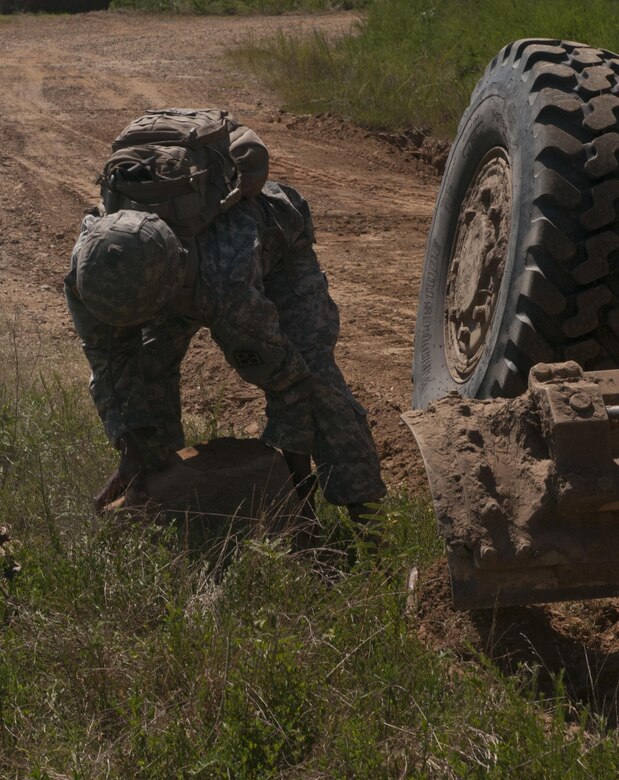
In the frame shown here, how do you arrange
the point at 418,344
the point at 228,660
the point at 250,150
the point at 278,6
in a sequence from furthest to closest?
the point at 278,6, the point at 418,344, the point at 250,150, the point at 228,660

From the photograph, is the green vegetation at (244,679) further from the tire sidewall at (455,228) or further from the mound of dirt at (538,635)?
the tire sidewall at (455,228)

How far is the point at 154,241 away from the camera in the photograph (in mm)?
3902

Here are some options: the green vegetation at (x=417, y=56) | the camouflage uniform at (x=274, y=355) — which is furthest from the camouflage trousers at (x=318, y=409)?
the green vegetation at (x=417, y=56)

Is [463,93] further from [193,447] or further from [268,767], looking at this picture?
[268,767]

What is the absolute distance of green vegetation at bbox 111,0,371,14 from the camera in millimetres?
20531

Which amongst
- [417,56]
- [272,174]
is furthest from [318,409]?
[417,56]

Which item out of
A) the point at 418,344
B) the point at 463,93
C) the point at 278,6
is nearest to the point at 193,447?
the point at 418,344

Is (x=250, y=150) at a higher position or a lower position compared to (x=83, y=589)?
higher

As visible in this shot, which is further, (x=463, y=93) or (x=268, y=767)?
(x=463, y=93)

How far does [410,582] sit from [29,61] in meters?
13.8

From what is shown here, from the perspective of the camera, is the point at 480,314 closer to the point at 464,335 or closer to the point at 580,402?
the point at 464,335

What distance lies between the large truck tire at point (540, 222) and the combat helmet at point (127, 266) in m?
1.09

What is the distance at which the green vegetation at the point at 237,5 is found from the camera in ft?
67.4

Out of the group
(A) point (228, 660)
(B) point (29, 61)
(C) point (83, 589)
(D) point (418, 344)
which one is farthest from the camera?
(B) point (29, 61)
